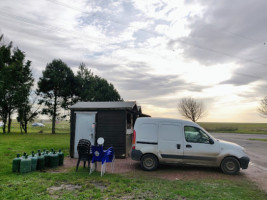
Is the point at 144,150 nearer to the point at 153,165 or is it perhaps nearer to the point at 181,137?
the point at 153,165

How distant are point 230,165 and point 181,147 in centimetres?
197

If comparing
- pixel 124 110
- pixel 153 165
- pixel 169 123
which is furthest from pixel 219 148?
pixel 124 110

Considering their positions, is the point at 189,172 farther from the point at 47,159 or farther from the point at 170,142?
the point at 47,159

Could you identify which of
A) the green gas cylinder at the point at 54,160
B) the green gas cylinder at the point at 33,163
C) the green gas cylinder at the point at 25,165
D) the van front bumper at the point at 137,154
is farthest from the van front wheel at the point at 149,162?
the green gas cylinder at the point at 25,165

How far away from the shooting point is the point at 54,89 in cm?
3262

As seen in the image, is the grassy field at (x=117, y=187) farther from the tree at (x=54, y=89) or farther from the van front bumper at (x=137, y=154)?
the tree at (x=54, y=89)

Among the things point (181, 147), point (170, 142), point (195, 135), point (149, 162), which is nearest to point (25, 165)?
point (149, 162)

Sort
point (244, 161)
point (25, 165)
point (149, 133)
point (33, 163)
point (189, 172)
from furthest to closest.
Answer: point (149, 133)
point (189, 172)
point (244, 161)
point (33, 163)
point (25, 165)

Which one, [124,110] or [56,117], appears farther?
[56,117]

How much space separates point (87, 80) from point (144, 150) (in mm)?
30238

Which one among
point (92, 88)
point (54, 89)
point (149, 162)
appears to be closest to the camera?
point (149, 162)

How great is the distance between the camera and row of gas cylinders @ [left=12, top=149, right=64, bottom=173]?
23.3 feet

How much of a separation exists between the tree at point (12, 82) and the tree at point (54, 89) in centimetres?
249

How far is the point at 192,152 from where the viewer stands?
7.89 meters
